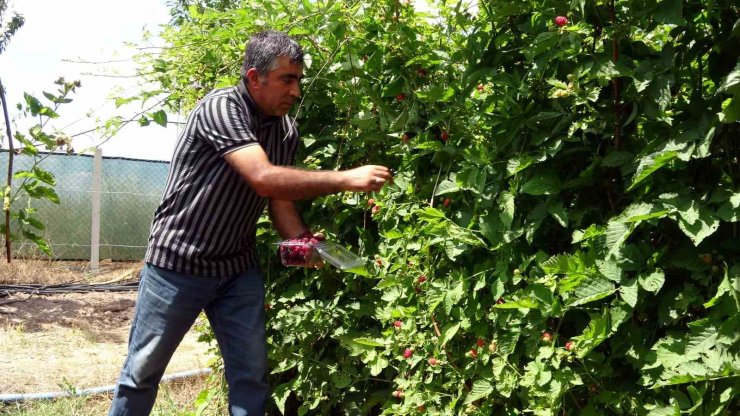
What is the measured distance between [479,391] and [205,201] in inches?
51.7

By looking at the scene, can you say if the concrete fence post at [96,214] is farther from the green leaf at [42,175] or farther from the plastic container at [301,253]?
the plastic container at [301,253]

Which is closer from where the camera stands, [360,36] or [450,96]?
[450,96]

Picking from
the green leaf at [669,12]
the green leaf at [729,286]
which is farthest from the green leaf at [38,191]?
the green leaf at [729,286]

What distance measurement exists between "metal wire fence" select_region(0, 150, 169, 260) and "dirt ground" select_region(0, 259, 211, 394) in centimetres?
307

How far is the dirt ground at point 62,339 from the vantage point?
538cm

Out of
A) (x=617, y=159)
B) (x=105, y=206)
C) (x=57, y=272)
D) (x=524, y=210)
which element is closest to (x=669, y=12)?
(x=617, y=159)

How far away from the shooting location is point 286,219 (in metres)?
3.52

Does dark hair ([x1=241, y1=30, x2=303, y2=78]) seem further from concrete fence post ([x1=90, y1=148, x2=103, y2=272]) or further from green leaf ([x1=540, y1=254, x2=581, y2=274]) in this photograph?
concrete fence post ([x1=90, y1=148, x2=103, y2=272])

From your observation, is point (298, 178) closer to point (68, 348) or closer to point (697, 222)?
point (697, 222)

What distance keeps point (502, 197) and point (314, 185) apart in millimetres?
678

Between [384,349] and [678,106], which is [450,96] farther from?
[384,349]

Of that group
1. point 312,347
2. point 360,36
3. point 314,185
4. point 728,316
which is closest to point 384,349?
point 312,347

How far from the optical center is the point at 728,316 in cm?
212

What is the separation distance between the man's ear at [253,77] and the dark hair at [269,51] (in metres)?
0.02
